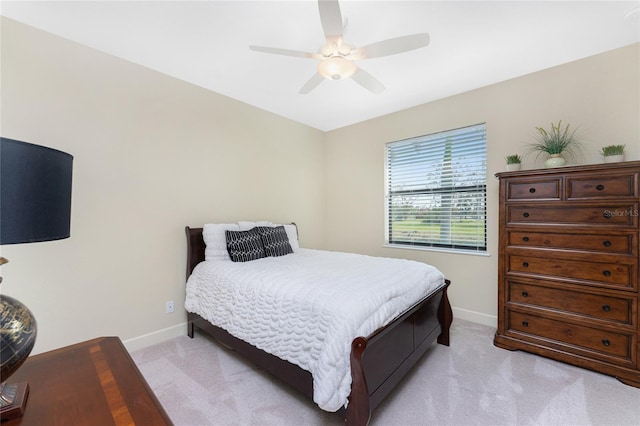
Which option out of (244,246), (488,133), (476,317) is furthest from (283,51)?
(476,317)

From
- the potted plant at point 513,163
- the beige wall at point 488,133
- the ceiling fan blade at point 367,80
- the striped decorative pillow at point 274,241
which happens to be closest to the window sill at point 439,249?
the beige wall at point 488,133

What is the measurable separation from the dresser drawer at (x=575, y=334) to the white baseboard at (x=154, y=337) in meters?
3.11

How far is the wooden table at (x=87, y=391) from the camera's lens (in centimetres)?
75

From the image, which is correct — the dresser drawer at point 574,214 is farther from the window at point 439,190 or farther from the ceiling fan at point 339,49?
the ceiling fan at point 339,49

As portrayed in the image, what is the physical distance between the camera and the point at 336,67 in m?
1.90

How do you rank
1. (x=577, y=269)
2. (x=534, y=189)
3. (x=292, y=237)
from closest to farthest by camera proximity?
(x=577, y=269)
(x=534, y=189)
(x=292, y=237)

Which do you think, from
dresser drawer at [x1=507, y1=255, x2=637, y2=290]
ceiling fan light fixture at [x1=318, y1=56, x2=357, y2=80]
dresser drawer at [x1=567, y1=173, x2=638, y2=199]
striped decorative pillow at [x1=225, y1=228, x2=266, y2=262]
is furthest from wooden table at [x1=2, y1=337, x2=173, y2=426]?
dresser drawer at [x1=567, y1=173, x2=638, y2=199]

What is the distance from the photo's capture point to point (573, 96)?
2.48 metres

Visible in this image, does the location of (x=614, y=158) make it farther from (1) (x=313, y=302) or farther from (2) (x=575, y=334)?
(1) (x=313, y=302)

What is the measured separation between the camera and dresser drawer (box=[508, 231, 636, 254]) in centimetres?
200

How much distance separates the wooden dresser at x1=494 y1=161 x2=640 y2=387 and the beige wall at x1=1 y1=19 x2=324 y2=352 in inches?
113

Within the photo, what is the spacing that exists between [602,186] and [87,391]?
318 centimetres

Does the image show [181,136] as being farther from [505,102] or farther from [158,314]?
[505,102]

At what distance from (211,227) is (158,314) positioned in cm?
95
